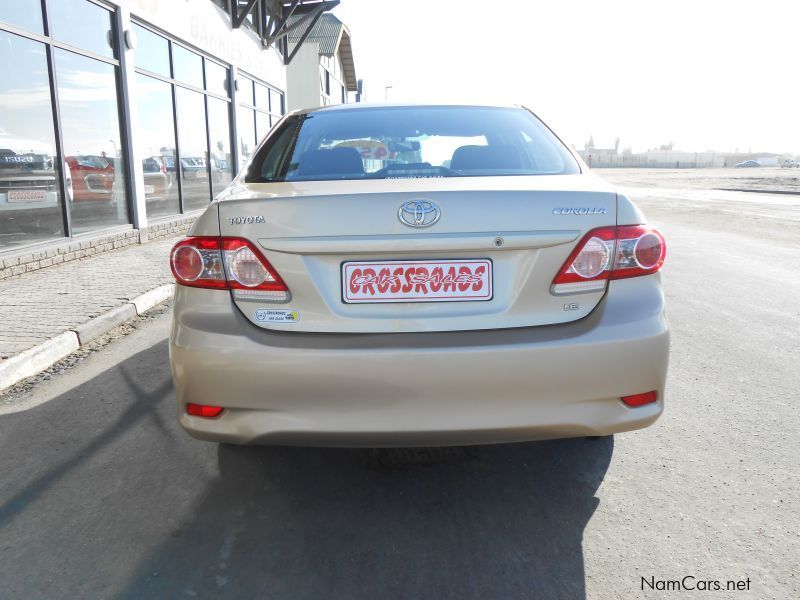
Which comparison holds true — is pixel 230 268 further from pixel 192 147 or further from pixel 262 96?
pixel 262 96

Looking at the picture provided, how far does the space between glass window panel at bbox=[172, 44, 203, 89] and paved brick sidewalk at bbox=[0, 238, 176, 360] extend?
4.98 m

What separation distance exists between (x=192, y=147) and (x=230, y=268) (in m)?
11.8

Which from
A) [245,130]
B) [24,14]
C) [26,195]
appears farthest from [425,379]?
[245,130]

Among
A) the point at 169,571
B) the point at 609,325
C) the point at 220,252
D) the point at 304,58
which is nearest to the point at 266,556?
the point at 169,571

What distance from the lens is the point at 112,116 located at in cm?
977

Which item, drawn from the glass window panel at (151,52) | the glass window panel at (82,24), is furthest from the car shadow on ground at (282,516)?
the glass window panel at (151,52)

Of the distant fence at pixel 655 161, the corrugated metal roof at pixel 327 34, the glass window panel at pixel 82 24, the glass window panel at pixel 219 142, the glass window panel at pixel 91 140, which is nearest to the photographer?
the glass window panel at pixel 82 24

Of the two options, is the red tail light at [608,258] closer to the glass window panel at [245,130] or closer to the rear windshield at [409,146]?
the rear windshield at [409,146]

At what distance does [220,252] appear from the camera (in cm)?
225

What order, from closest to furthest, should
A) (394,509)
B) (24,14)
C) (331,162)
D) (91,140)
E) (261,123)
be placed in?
(394,509), (331,162), (24,14), (91,140), (261,123)

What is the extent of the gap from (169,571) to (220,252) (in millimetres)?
1065

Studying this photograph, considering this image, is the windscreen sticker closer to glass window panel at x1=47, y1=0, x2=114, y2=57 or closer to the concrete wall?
glass window panel at x1=47, y1=0, x2=114, y2=57

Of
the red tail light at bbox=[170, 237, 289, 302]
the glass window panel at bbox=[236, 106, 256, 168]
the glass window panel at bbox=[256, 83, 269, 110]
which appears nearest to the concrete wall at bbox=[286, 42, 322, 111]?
the glass window panel at bbox=[256, 83, 269, 110]

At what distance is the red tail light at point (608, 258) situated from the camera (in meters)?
2.19
